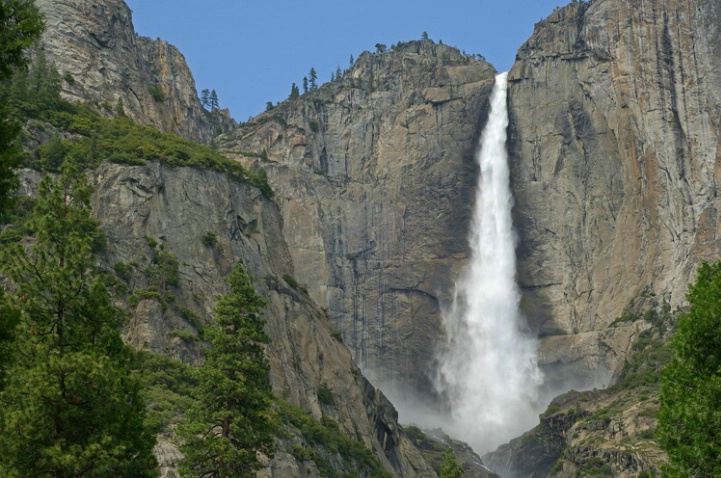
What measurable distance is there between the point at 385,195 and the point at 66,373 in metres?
95.3

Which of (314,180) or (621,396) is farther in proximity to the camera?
(314,180)

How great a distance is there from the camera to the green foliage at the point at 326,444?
198ft

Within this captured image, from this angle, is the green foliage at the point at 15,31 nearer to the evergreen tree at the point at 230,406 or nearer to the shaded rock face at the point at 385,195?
the evergreen tree at the point at 230,406

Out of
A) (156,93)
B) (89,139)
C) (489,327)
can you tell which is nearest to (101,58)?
(156,93)

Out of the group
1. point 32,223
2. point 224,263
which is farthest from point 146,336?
point 32,223

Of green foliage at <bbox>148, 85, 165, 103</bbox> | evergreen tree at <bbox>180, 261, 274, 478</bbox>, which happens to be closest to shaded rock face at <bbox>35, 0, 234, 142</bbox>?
green foliage at <bbox>148, 85, 165, 103</bbox>

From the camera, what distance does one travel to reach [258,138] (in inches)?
4862

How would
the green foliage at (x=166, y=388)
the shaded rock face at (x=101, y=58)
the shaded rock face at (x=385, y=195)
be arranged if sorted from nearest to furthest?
the green foliage at (x=166, y=388), the shaded rock face at (x=101, y=58), the shaded rock face at (x=385, y=195)

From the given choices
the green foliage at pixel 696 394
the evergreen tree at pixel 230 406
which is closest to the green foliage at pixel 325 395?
the evergreen tree at pixel 230 406

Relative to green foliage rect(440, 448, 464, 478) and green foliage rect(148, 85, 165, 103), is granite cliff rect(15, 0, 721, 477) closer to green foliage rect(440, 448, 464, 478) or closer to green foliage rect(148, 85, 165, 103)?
green foliage rect(148, 85, 165, 103)

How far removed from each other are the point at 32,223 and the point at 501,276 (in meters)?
92.4

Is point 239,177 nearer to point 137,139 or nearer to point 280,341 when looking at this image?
point 137,139

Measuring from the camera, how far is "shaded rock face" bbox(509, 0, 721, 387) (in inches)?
4097

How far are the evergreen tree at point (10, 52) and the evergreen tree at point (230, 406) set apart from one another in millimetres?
15726
